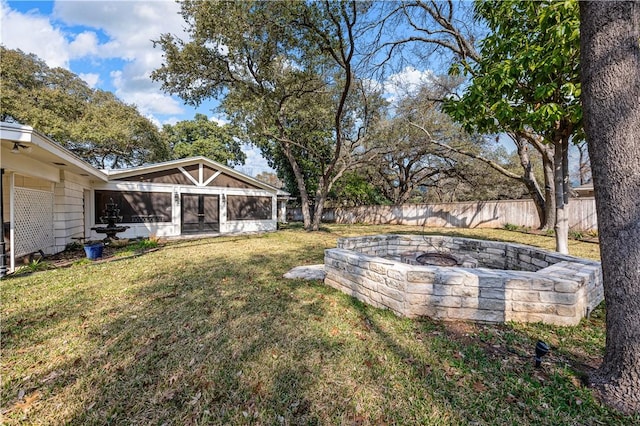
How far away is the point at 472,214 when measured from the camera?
1460 cm

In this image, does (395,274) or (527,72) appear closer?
(395,274)

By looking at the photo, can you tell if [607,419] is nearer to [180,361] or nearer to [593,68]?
[593,68]

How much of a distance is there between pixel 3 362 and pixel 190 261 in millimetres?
3892

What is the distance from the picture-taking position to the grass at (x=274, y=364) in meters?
1.74

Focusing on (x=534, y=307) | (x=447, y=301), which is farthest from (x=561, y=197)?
(x=447, y=301)

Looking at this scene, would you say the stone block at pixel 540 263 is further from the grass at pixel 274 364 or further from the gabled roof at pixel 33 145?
the gabled roof at pixel 33 145

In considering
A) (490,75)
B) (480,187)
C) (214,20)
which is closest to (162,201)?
(214,20)

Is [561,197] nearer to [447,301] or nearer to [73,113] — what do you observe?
[447,301]

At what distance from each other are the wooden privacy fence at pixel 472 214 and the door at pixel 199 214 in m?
11.0

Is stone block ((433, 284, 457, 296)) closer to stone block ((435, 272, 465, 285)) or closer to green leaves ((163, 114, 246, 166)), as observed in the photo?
stone block ((435, 272, 465, 285))

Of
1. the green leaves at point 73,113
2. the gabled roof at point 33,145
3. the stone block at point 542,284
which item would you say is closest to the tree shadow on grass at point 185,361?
the stone block at point 542,284

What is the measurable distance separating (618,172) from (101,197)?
13256 millimetres

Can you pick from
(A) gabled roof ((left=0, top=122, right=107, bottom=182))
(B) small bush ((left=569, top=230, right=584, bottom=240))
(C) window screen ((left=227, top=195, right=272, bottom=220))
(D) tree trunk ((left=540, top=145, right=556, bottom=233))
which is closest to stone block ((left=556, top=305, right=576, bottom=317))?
(A) gabled roof ((left=0, top=122, right=107, bottom=182))

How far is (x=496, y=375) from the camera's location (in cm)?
209
